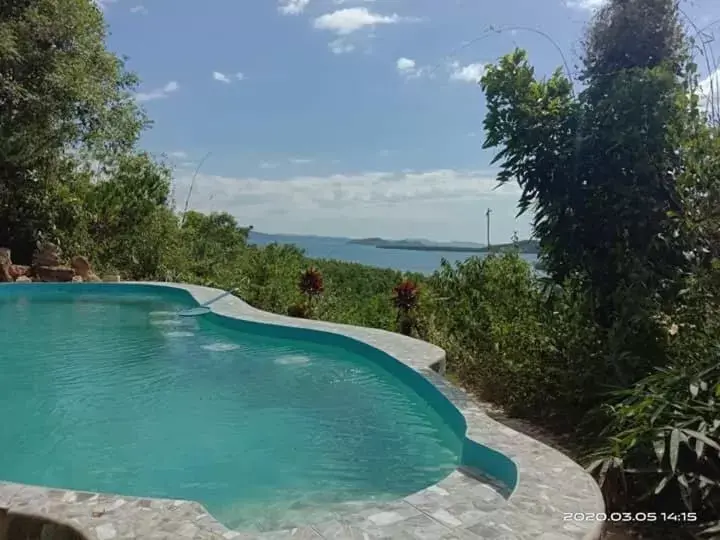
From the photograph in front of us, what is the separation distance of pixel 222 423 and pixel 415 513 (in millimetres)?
2322

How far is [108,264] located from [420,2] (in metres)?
9.66

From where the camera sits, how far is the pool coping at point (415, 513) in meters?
2.36

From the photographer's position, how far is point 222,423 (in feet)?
14.8

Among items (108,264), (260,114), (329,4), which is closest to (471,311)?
(329,4)

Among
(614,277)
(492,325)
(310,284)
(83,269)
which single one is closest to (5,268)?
(83,269)

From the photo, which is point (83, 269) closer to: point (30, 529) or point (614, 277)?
point (30, 529)

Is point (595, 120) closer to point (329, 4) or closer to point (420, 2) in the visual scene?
point (420, 2)

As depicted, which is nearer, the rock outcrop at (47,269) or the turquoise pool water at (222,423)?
the turquoise pool water at (222,423)

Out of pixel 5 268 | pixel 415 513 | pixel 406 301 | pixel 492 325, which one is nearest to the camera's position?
pixel 415 513

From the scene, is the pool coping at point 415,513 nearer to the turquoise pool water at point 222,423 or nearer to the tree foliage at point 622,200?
the turquoise pool water at point 222,423

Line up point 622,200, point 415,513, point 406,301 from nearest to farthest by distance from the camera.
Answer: point 415,513
point 622,200
point 406,301

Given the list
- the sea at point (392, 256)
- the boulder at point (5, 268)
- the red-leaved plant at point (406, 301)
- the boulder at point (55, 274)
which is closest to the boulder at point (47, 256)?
the boulder at point (55, 274)

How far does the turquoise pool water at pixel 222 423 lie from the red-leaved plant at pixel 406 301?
175cm

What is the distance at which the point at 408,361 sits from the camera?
546cm
